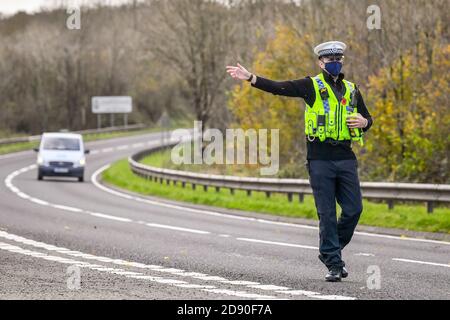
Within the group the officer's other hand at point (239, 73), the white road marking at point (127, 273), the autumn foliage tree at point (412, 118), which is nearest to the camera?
the white road marking at point (127, 273)

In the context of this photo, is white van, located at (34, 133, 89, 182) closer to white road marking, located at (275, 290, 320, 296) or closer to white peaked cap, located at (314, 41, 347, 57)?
white peaked cap, located at (314, 41, 347, 57)

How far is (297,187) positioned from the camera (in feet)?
79.0

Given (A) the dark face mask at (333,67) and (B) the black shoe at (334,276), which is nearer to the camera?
(B) the black shoe at (334,276)

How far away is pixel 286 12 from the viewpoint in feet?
135

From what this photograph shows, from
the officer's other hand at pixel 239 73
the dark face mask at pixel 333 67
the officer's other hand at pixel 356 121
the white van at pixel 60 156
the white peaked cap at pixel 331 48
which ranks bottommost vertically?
the white van at pixel 60 156

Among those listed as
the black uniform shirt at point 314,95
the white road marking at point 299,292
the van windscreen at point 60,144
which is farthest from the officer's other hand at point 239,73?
the van windscreen at point 60,144

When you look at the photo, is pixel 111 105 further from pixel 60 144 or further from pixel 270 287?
pixel 270 287

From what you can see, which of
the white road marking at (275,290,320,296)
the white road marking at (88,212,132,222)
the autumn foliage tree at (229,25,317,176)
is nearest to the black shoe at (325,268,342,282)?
the white road marking at (275,290,320,296)

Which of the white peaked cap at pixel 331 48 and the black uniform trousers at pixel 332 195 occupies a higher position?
the white peaked cap at pixel 331 48

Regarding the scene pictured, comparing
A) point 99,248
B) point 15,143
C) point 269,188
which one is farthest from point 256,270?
point 15,143

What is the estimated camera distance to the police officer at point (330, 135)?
1005 centimetres

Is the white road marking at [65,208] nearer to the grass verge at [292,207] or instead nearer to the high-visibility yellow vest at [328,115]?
the grass verge at [292,207]

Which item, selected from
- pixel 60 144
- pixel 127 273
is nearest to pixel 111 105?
pixel 60 144

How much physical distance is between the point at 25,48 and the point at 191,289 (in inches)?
3733
